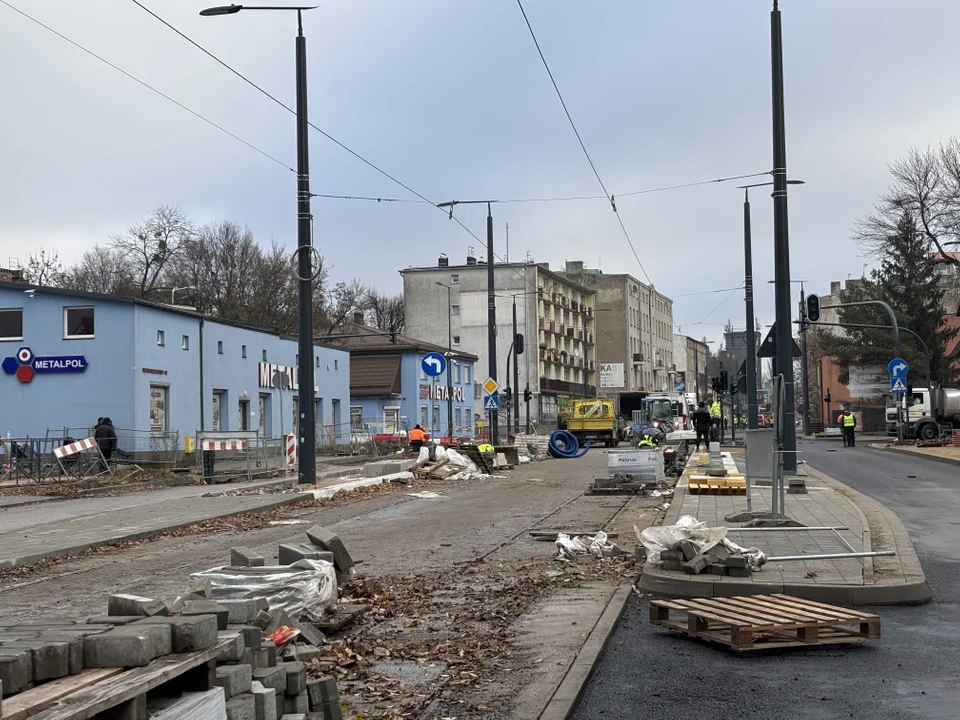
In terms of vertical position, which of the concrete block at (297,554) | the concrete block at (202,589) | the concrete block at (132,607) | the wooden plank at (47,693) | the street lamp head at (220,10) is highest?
the street lamp head at (220,10)

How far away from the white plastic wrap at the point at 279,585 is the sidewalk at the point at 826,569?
290cm

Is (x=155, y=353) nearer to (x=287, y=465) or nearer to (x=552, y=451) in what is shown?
(x=287, y=465)

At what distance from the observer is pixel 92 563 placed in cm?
1223

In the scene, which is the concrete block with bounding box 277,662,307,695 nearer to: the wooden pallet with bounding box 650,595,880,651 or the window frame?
the wooden pallet with bounding box 650,595,880,651

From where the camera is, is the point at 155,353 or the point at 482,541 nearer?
the point at 482,541

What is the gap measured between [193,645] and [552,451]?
1392 inches

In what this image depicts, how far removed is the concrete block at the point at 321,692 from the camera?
509 centimetres

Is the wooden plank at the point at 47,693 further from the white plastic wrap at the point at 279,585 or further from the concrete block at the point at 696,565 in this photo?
the concrete block at the point at 696,565

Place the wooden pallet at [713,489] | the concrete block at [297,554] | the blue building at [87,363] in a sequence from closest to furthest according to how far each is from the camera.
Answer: the concrete block at [297,554] < the wooden pallet at [713,489] < the blue building at [87,363]

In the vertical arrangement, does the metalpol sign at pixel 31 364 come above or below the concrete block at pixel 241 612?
above

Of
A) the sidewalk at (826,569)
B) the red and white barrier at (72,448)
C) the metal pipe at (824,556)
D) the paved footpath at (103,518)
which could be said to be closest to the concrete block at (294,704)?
the sidewalk at (826,569)

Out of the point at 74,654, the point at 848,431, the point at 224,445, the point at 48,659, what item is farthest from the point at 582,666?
the point at 848,431

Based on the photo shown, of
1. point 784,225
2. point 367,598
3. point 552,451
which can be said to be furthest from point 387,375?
point 367,598

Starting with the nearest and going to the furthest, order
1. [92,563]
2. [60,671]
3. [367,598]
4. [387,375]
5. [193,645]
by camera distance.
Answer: [60,671]
[193,645]
[367,598]
[92,563]
[387,375]
